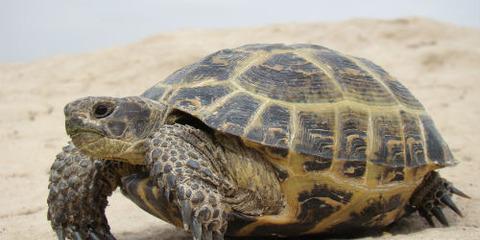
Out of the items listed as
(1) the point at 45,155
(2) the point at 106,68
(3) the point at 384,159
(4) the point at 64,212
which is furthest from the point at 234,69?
(2) the point at 106,68

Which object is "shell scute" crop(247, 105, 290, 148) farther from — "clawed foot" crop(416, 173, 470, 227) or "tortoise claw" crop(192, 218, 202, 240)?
"clawed foot" crop(416, 173, 470, 227)

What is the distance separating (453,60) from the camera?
489 inches

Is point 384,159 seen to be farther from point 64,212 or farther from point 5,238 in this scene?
point 5,238

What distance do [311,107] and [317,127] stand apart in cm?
16

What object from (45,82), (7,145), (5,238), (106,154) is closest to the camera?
(106,154)

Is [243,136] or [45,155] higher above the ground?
[243,136]

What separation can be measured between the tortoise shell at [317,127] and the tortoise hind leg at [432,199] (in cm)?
26

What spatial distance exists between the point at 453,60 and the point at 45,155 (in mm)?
9186

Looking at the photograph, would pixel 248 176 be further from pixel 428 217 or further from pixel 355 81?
pixel 428 217

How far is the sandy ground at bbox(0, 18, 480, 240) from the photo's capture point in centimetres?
448

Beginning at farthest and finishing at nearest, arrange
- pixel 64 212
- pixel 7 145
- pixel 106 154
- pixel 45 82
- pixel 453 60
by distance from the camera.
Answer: pixel 45 82, pixel 453 60, pixel 7 145, pixel 64 212, pixel 106 154

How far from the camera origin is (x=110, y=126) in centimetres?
298

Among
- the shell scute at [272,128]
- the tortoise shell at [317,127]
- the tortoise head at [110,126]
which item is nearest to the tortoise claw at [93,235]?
the tortoise head at [110,126]

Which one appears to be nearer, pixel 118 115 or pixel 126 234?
pixel 118 115
